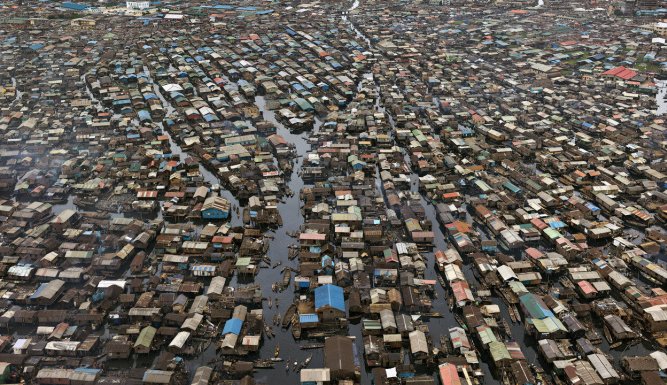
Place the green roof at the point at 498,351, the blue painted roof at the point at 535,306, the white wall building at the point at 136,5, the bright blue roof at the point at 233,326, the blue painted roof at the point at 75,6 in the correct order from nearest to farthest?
the green roof at the point at 498,351 < the bright blue roof at the point at 233,326 < the blue painted roof at the point at 535,306 < the blue painted roof at the point at 75,6 < the white wall building at the point at 136,5

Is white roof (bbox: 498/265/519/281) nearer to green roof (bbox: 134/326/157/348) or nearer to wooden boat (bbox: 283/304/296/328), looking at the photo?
wooden boat (bbox: 283/304/296/328)

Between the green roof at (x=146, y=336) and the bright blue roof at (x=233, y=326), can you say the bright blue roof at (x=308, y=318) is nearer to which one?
the bright blue roof at (x=233, y=326)

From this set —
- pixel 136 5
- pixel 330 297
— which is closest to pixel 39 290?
pixel 330 297

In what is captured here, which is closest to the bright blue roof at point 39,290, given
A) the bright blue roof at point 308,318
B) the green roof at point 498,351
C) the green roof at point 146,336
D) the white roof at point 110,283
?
the white roof at point 110,283

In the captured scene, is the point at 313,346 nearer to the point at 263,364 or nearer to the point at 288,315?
the point at 288,315

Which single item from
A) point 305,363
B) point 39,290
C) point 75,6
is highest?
point 75,6

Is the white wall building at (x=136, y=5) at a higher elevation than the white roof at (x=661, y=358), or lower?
higher

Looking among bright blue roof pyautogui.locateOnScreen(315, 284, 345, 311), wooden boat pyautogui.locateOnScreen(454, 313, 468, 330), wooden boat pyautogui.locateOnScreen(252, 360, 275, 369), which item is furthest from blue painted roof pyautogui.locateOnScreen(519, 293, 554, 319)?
wooden boat pyautogui.locateOnScreen(252, 360, 275, 369)
